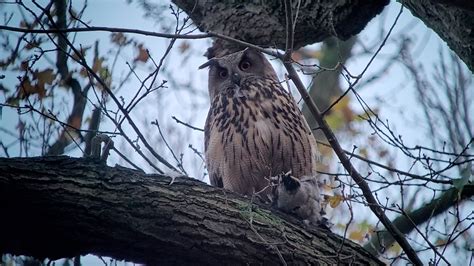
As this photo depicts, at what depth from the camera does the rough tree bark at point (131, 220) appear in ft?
8.69

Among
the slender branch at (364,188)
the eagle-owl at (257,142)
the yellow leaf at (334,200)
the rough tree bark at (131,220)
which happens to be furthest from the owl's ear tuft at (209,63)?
the rough tree bark at (131,220)

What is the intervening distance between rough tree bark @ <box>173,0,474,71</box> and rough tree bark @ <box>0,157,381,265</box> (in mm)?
1310

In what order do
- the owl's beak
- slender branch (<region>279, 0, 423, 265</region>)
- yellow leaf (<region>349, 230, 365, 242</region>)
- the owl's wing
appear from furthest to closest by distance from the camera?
yellow leaf (<region>349, 230, 365, 242</region>) < the owl's beak < the owl's wing < slender branch (<region>279, 0, 423, 265</region>)

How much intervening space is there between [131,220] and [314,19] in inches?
75.5

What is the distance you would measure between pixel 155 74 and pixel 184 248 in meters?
1.28

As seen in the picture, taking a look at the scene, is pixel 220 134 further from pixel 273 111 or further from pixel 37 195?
pixel 37 195

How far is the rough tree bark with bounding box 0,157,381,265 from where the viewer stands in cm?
265

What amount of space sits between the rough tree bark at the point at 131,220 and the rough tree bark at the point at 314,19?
4.30ft

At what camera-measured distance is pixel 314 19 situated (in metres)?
3.89

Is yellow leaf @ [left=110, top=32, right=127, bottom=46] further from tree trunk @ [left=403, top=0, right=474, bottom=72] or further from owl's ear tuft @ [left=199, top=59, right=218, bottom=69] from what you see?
tree trunk @ [left=403, top=0, right=474, bottom=72]

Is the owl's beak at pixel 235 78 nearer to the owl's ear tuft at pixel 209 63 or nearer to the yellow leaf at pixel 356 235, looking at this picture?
the owl's ear tuft at pixel 209 63

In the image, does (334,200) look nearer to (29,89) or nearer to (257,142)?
(257,142)

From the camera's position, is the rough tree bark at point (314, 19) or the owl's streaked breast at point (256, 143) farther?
the owl's streaked breast at point (256, 143)

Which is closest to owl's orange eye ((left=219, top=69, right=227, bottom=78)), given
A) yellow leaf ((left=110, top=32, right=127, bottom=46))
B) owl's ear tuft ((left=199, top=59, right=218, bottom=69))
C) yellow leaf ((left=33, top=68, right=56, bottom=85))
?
owl's ear tuft ((left=199, top=59, right=218, bottom=69))
